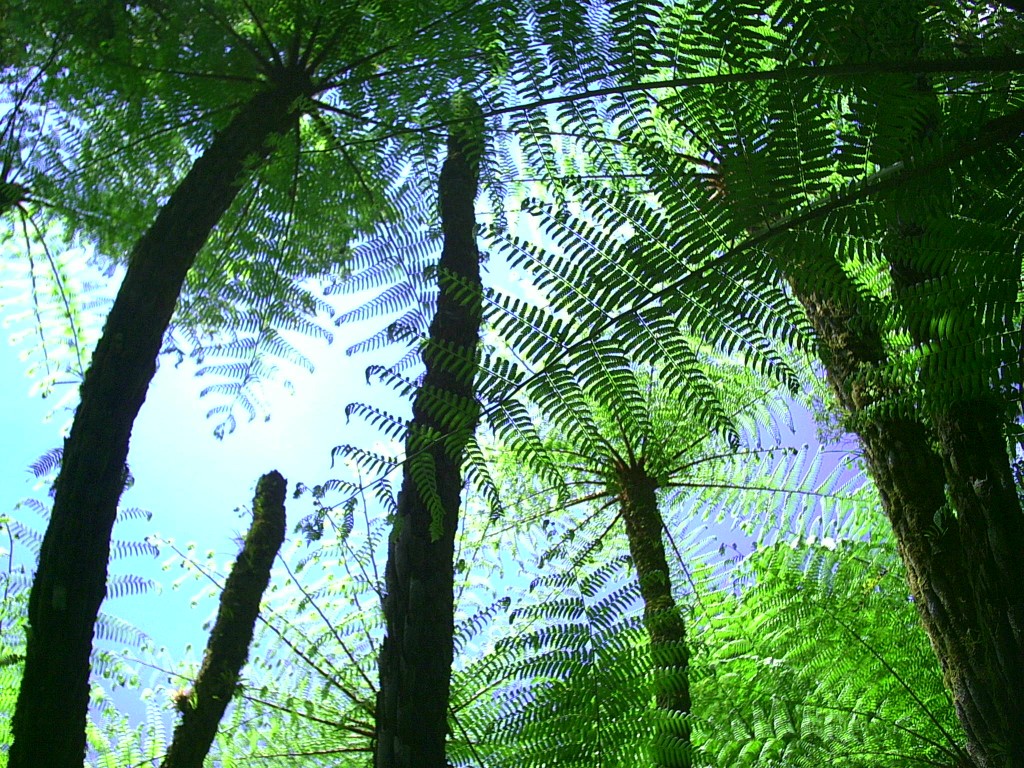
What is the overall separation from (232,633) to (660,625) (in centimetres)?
135

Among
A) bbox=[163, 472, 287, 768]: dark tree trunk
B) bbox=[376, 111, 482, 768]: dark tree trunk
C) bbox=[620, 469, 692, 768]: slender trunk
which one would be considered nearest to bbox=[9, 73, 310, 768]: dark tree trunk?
bbox=[376, 111, 482, 768]: dark tree trunk

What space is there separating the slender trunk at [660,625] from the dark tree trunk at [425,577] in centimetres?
65

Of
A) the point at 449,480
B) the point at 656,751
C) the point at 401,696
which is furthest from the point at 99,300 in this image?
the point at 656,751

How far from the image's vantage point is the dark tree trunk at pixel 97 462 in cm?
128

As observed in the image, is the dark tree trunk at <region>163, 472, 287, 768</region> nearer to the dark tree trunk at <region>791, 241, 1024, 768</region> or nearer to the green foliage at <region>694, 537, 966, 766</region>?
the green foliage at <region>694, 537, 966, 766</region>

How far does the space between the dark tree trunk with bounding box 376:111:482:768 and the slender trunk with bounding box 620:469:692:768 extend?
0.65m

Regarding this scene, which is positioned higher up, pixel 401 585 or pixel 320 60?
pixel 320 60

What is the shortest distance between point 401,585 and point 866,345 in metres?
1.56

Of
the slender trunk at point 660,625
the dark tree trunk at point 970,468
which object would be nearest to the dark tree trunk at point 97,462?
the slender trunk at point 660,625

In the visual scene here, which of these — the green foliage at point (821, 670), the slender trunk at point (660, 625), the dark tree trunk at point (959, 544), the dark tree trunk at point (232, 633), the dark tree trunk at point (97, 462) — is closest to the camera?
the dark tree trunk at point (97, 462)

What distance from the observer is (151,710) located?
2.94m

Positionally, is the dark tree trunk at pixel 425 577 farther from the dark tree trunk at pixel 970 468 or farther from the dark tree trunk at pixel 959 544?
the dark tree trunk at pixel 970 468

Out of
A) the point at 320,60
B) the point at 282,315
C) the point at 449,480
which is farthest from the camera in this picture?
the point at 282,315

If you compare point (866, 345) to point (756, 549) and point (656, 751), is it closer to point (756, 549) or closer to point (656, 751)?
point (656, 751)
